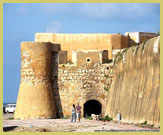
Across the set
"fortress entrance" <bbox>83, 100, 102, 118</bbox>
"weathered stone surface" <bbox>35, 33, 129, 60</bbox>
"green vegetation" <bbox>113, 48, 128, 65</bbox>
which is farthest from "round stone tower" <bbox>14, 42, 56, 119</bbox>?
"green vegetation" <bbox>113, 48, 128, 65</bbox>

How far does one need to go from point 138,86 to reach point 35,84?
7.15 metres

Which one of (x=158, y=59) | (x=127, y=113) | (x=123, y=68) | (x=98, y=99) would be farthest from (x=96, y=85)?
(x=158, y=59)

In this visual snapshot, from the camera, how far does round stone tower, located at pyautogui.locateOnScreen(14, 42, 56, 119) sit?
2769 cm

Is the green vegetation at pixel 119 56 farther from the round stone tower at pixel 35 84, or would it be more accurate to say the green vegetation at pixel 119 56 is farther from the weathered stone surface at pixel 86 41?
the round stone tower at pixel 35 84

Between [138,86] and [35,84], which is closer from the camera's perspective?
[138,86]

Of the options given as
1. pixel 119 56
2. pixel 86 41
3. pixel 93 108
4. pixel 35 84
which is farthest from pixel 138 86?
pixel 93 108

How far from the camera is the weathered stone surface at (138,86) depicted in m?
20.9

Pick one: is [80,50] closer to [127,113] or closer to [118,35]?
[118,35]

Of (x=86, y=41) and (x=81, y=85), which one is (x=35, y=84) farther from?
(x=86, y=41)

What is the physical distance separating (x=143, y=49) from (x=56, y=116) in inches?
310

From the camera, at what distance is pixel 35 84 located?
27922 millimetres

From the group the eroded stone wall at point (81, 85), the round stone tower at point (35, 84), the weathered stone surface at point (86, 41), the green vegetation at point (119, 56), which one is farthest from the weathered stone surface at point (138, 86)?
the round stone tower at point (35, 84)

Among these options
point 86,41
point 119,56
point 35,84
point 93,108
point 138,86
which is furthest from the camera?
point 93,108

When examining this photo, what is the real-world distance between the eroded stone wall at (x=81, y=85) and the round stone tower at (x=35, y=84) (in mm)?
640
